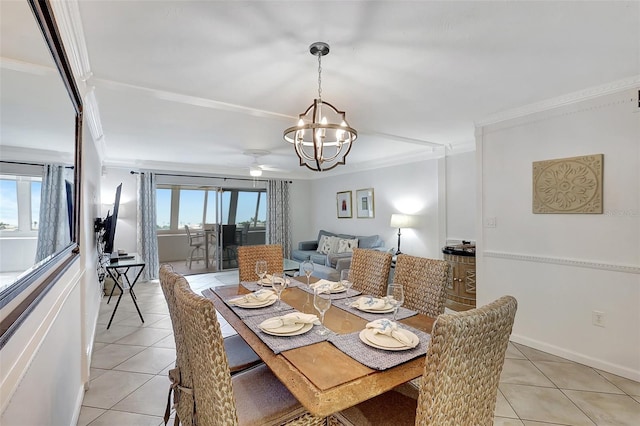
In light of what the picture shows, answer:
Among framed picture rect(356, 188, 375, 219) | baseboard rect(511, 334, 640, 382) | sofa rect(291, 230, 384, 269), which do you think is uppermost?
framed picture rect(356, 188, 375, 219)

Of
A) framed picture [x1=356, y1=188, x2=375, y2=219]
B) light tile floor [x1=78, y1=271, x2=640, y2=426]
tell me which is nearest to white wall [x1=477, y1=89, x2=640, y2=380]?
light tile floor [x1=78, y1=271, x2=640, y2=426]

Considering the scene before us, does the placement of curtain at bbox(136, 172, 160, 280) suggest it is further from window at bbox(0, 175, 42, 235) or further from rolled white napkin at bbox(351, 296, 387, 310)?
window at bbox(0, 175, 42, 235)

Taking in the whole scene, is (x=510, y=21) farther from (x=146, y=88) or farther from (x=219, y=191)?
(x=219, y=191)

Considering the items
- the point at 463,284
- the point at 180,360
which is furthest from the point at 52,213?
the point at 463,284

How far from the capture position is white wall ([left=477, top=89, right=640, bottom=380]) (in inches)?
97.9

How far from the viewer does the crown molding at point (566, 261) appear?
2490 millimetres

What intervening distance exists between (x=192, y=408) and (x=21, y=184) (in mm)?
1132

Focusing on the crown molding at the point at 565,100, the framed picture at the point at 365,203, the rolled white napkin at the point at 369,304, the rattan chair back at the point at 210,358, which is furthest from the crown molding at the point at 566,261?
the rattan chair back at the point at 210,358

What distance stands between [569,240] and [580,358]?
1.02m

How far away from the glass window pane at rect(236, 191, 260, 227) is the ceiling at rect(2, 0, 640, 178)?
3695mm

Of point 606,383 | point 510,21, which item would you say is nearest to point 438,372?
point 510,21

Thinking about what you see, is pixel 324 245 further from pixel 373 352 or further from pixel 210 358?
pixel 210 358

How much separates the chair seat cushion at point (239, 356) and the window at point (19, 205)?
3.62 feet

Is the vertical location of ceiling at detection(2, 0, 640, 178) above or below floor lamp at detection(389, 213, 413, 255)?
above
